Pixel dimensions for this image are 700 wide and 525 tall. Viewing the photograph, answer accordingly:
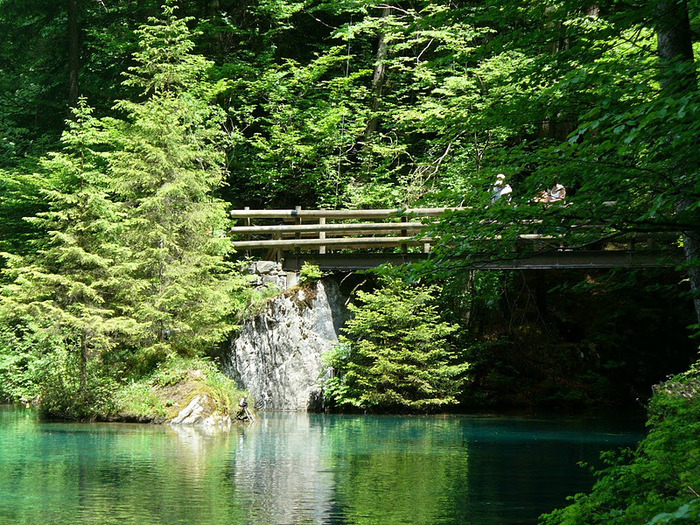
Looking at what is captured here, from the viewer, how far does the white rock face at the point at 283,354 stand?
16.8 metres

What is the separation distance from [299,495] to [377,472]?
1.63 m

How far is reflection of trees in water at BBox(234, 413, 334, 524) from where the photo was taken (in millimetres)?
6664

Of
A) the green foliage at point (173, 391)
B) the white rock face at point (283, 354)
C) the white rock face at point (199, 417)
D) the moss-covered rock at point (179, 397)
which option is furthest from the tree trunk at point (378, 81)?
the white rock face at point (199, 417)

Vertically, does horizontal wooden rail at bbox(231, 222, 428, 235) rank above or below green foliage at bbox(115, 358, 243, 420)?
above

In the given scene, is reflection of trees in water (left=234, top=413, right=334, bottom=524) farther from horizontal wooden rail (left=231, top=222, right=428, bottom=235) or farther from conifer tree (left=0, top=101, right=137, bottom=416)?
horizontal wooden rail (left=231, top=222, right=428, bottom=235)

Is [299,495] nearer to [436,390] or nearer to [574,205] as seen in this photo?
[574,205]

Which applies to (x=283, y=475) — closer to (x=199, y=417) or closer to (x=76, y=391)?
(x=199, y=417)

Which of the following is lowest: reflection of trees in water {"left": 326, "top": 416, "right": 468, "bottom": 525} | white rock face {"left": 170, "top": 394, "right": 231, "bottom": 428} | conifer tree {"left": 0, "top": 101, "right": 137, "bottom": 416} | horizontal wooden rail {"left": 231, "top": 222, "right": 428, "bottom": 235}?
reflection of trees in water {"left": 326, "top": 416, "right": 468, "bottom": 525}

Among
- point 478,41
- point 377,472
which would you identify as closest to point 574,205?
point 377,472

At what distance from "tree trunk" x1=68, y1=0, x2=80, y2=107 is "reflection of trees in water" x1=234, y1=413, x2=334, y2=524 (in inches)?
555

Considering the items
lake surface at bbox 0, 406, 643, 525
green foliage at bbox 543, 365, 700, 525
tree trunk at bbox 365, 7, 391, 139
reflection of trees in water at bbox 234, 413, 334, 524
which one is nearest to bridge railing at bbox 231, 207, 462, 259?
lake surface at bbox 0, 406, 643, 525

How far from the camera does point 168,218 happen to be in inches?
645

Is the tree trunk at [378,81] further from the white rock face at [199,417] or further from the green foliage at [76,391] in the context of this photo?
the green foliage at [76,391]

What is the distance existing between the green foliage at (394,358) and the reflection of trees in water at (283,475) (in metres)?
2.85
